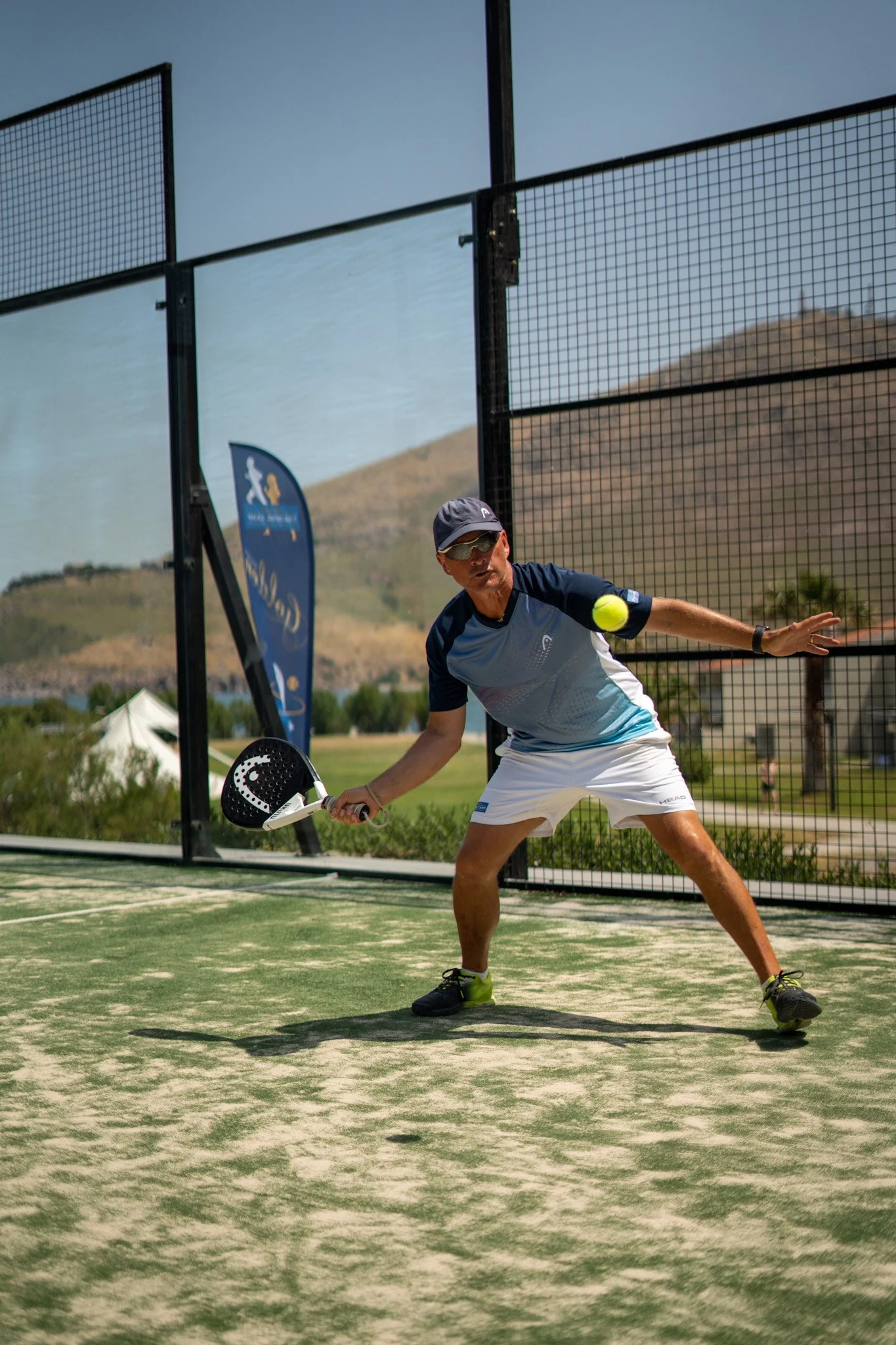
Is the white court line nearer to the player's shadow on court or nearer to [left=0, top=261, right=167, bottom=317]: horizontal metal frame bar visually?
the player's shadow on court

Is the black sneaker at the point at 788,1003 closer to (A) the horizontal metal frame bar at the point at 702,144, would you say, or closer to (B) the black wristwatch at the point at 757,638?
(B) the black wristwatch at the point at 757,638

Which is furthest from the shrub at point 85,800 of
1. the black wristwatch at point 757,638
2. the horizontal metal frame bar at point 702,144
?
the black wristwatch at point 757,638

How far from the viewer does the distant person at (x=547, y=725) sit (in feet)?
13.5

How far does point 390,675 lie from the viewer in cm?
1298

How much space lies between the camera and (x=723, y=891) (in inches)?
161

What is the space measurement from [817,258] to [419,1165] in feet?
14.5

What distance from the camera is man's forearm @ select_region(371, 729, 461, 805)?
419 cm

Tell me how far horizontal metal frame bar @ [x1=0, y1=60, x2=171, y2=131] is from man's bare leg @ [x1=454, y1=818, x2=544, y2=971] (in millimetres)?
5435

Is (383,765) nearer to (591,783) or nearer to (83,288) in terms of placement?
(83,288)

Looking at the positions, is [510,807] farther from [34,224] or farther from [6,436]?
[6,436]

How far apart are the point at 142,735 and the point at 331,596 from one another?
2.07m

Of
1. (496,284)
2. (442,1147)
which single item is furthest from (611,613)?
(496,284)

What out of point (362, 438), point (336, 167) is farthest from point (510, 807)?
point (336, 167)

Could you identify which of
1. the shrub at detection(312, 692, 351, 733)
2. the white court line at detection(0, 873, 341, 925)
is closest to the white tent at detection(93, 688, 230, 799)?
the shrub at detection(312, 692, 351, 733)
